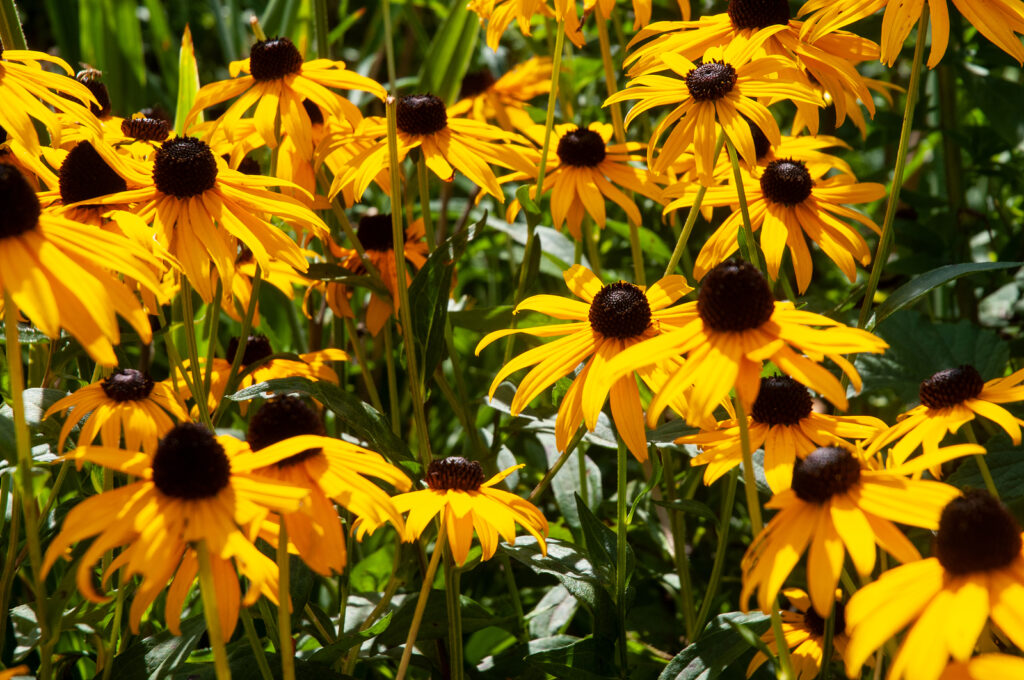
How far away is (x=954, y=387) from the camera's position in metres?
1.00

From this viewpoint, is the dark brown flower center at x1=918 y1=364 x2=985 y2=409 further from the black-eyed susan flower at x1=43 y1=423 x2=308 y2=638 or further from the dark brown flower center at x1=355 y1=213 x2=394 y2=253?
the dark brown flower center at x1=355 y1=213 x2=394 y2=253

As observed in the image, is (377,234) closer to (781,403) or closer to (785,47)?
(785,47)

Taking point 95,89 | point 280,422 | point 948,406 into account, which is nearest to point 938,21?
point 948,406

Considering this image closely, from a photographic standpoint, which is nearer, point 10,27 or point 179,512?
point 179,512

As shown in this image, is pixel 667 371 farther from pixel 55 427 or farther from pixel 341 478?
pixel 55 427

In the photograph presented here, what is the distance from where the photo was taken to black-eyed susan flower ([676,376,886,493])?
0.97 m

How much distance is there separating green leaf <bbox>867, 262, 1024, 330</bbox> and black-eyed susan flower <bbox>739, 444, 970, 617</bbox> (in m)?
0.24

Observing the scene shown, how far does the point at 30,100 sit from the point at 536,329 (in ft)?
1.65

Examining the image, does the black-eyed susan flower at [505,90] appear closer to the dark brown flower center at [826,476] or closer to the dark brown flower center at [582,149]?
the dark brown flower center at [582,149]

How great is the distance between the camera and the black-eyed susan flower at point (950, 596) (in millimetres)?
631

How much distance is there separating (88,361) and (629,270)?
0.88 m

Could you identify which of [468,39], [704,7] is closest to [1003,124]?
[704,7]

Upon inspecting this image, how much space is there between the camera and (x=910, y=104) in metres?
1.06

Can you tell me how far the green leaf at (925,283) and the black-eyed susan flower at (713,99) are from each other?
187mm
